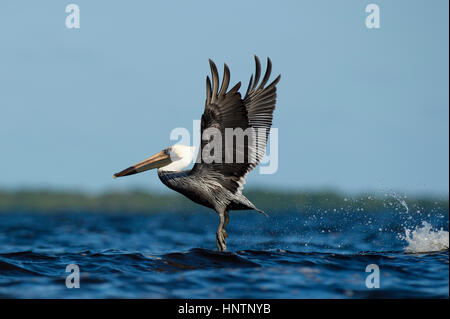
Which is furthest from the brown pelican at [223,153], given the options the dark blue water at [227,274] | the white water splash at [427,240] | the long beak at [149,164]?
the white water splash at [427,240]

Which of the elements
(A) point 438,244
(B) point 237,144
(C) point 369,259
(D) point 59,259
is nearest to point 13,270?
(D) point 59,259

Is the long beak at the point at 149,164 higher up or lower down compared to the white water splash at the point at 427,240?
higher up

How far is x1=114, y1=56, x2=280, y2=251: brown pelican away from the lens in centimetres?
824

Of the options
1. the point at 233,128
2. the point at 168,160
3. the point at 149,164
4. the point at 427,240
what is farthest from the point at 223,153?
the point at 427,240

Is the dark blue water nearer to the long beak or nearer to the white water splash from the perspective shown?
the white water splash

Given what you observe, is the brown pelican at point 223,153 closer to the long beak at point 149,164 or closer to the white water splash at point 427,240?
the long beak at point 149,164

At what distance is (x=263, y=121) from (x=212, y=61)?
1745 mm

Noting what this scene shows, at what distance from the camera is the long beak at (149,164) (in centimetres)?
985

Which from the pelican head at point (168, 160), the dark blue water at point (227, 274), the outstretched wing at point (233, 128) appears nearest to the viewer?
the dark blue water at point (227, 274)

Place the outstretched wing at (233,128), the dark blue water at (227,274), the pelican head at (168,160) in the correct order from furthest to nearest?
the pelican head at (168,160)
the outstretched wing at (233,128)
the dark blue water at (227,274)

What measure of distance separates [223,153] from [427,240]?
3.50 metres

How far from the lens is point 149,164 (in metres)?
9.86

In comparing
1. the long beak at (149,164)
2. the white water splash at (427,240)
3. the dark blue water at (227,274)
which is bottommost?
the dark blue water at (227,274)

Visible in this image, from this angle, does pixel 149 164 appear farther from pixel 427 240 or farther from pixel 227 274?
pixel 427 240
